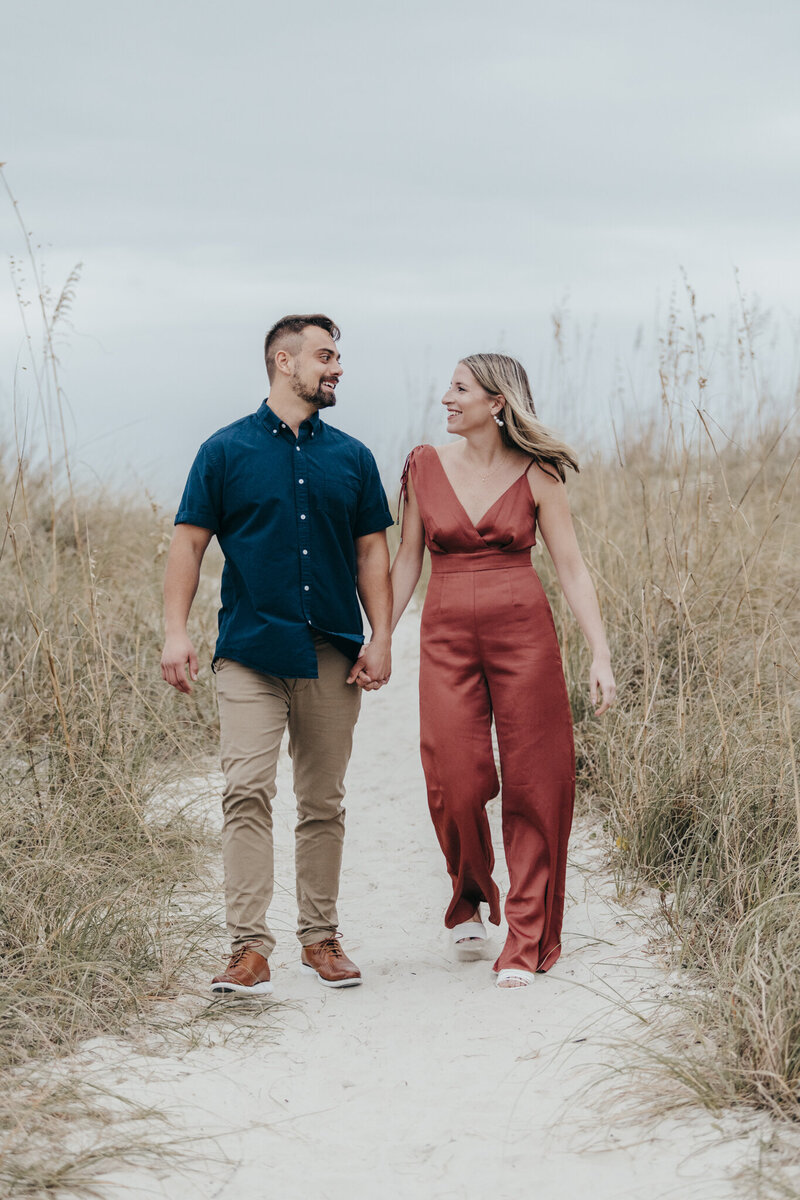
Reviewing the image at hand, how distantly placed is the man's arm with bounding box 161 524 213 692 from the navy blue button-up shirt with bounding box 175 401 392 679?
6 centimetres

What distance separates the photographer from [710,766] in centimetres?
441

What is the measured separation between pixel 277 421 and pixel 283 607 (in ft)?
1.96

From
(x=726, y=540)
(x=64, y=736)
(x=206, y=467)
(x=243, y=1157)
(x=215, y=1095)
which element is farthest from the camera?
(x=726, y=540)

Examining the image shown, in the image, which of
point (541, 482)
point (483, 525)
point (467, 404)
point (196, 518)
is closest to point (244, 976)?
point (196, 518)

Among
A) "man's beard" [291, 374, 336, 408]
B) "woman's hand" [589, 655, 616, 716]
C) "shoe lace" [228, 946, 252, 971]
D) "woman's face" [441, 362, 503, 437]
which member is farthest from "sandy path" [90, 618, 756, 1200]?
"man's beard" [291, 374, 336, 408]

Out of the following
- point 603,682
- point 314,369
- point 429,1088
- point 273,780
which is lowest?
point 429,1088

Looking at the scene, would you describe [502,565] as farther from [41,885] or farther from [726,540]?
[726,540]

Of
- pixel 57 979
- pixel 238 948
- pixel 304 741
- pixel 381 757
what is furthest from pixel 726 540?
pixel 57 979

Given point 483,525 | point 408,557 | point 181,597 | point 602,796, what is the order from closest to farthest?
point 181,597, point 483,525, point 408,557, point 602,796

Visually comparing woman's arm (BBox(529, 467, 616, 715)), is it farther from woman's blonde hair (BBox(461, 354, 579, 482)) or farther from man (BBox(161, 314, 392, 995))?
man (BBox(161, 314, 392, 995))

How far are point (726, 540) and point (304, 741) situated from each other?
11.4 feet

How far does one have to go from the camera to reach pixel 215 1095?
316 centimetres

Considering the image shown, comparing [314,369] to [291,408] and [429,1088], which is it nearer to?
[291,408]

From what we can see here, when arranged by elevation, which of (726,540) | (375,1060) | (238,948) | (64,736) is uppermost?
(726,540)
